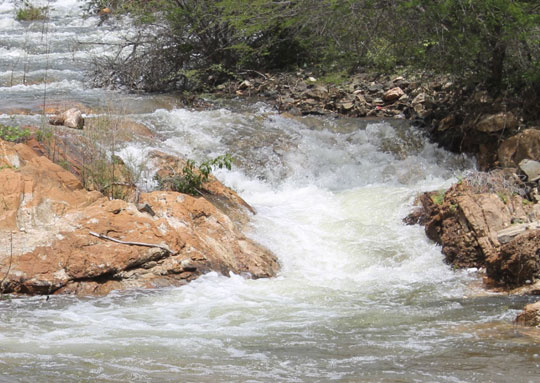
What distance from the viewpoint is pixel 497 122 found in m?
10.4

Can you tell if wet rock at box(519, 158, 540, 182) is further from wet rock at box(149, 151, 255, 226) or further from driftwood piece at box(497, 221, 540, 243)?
wet rock at box(149, 151, 255, 226)

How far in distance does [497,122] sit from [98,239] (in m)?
6.41

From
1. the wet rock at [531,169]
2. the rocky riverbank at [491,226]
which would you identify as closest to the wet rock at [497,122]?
the wet rock at [531,169]

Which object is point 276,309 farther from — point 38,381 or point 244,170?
point 244,170

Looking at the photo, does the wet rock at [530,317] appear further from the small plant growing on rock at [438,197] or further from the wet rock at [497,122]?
the wet rock at [497,122]

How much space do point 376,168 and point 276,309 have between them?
5454 mm

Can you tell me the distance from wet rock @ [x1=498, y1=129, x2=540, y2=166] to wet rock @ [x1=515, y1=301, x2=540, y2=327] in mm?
4857

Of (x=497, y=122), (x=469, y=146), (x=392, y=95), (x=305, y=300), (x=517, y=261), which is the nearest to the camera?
(x=305, y=300)

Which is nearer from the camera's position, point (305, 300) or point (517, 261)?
point (305, 300)

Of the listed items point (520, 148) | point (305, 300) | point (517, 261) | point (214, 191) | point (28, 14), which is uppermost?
point (28, 14)

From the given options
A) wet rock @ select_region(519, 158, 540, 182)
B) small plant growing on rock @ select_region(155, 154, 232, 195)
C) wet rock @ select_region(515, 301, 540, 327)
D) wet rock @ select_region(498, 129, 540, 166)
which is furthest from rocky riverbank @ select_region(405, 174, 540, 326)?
small plant growing on rock @ select_region(155, 154, 232, 195)

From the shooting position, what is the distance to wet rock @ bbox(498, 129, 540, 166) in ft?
31.4

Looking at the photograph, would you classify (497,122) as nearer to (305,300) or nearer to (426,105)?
(426,105)

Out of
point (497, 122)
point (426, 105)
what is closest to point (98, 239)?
point (497, 122)
